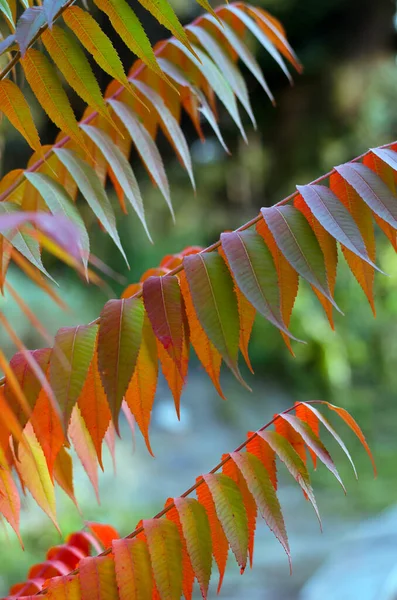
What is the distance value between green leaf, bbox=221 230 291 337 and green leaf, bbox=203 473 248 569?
0.46ft

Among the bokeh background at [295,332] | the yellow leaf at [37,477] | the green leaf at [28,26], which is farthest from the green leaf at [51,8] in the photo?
the bokeh background at [295,332]

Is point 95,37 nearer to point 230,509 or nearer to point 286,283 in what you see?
point 286,283

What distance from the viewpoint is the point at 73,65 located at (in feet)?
1.75

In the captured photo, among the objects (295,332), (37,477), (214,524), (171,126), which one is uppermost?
(171,126)

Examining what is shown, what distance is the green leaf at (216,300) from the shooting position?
0.47 meters

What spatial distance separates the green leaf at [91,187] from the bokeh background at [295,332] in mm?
1928

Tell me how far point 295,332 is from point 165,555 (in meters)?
5.14

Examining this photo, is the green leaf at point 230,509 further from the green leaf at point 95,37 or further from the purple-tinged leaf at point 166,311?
the green leaf at point 95,37

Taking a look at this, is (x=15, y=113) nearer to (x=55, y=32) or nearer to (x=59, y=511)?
(x=55, y=32)

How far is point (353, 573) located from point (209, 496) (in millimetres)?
2193

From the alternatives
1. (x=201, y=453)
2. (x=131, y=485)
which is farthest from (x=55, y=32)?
(x=201, y=453)

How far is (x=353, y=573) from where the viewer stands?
2.55 m

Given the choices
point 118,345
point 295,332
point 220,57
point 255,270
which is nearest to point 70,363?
point 118,345

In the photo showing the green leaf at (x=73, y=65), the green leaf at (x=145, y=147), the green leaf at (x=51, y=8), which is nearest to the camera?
the green leaf at (x=51, y=8)
